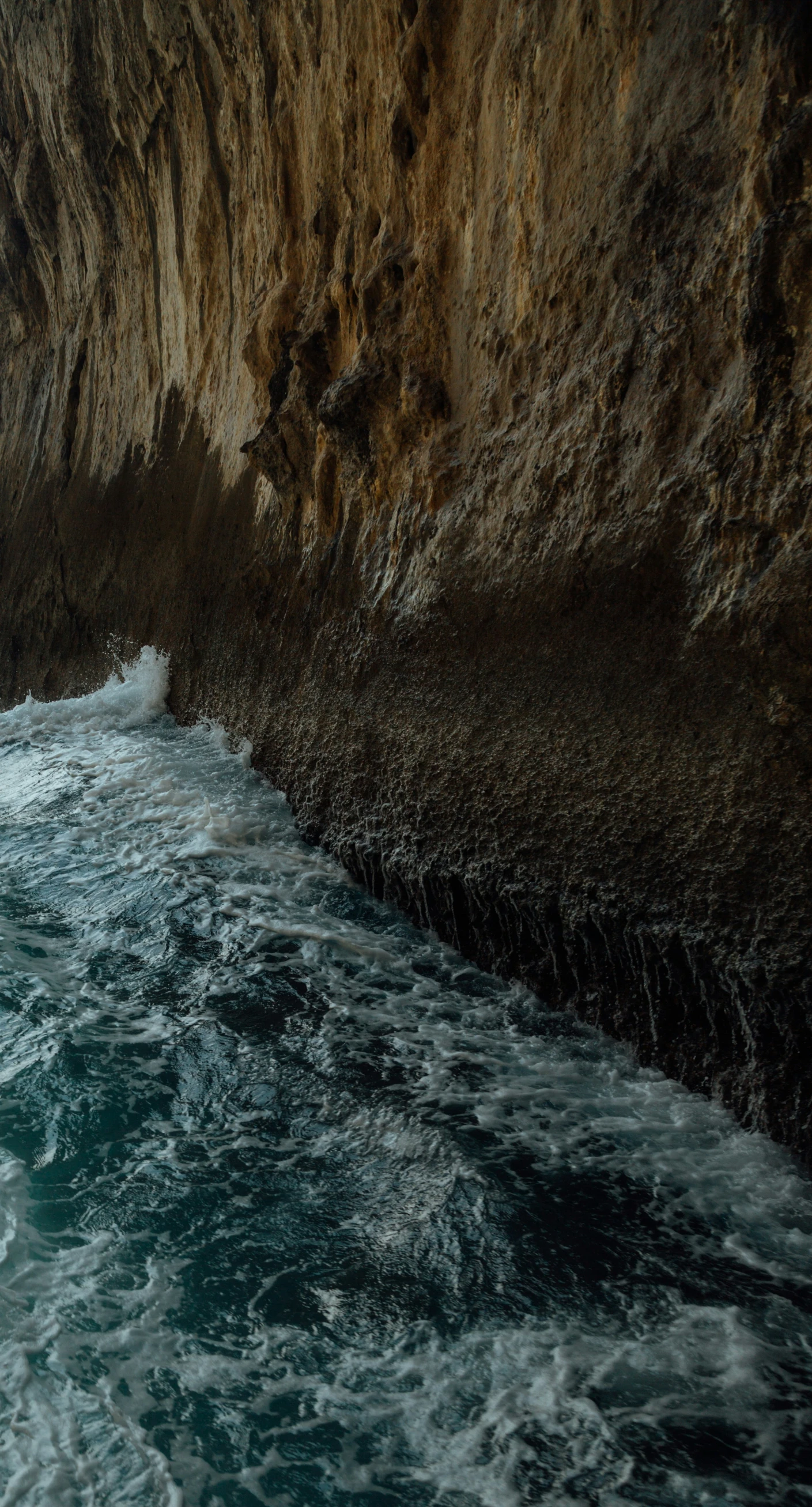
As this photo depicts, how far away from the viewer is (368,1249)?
2.57 meters

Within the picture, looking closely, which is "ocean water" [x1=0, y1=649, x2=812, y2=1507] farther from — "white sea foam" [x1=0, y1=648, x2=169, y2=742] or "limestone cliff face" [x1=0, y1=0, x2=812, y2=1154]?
"white sea foam" [x1=0, y1=648, x2=169, y2=742]

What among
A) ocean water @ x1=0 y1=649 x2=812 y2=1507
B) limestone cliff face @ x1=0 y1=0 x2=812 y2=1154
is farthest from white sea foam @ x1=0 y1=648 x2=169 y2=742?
ocean water @ x1=0 y1=649 x2=812 y2=1507

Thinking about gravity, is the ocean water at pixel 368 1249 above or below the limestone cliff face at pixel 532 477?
below

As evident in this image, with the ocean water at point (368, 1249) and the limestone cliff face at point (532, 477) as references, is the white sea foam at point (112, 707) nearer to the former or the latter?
the limestone cliff face at point (532, 477)

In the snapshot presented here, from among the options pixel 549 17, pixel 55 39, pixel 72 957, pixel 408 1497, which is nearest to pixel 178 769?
pixel 72 957

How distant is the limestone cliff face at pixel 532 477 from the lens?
119 inches

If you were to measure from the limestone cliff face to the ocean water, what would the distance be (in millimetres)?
352

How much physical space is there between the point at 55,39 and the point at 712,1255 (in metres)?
11.1

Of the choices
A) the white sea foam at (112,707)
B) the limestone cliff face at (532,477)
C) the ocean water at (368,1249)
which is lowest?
the ocean water at (368,1249)

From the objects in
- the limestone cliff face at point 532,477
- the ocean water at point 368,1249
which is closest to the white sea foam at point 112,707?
the limestone cliff face at point 532,477

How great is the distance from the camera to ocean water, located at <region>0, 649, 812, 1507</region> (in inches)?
78.4

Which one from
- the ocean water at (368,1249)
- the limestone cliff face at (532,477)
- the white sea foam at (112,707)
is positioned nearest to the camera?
the ocean water at (368,1249)

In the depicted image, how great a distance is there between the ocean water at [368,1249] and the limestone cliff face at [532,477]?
35 cm

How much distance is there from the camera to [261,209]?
7.21 meters
